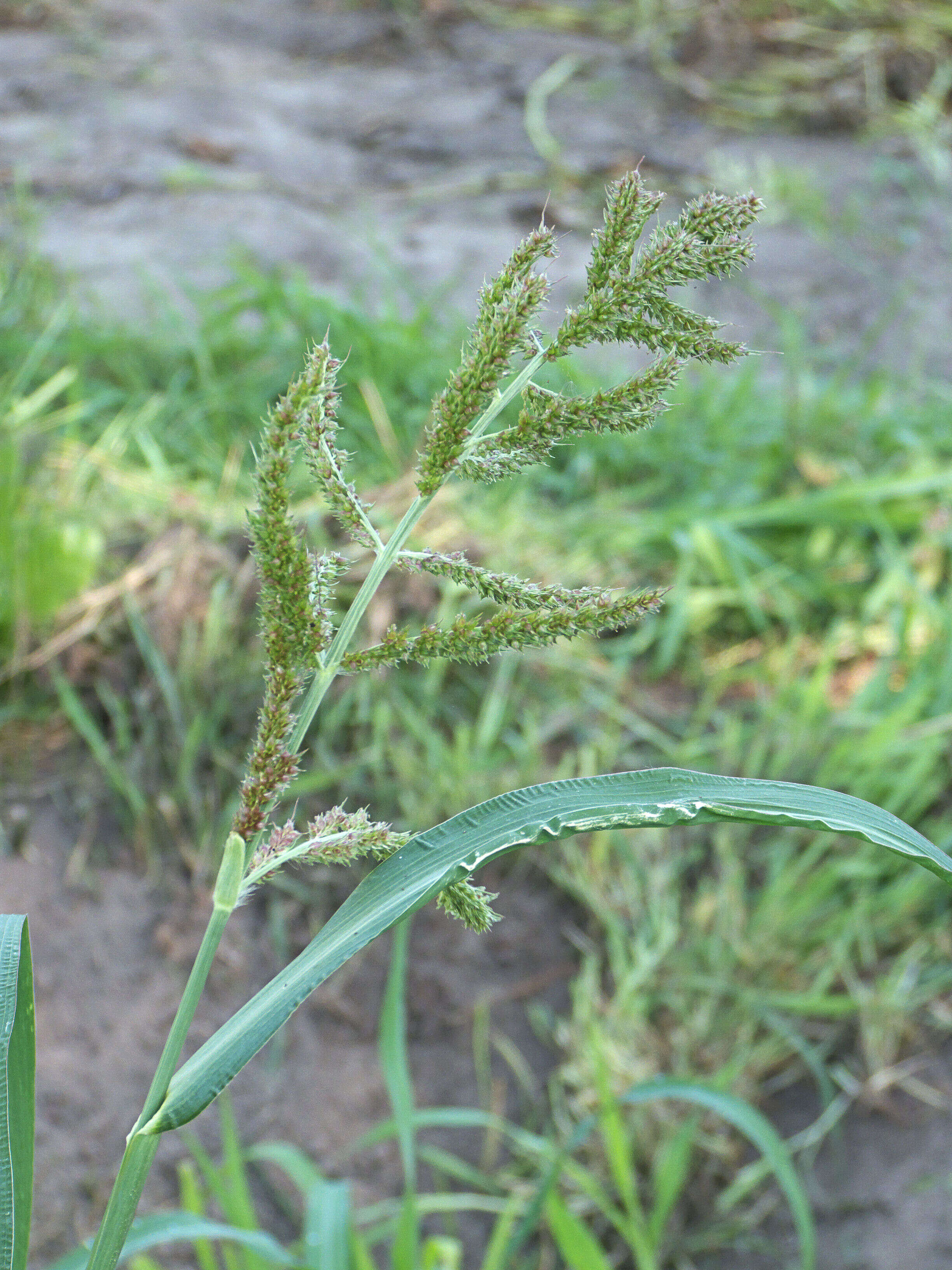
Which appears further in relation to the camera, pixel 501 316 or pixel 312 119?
pixel 312 119

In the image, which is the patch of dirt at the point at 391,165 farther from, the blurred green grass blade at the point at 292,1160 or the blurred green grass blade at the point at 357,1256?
the blurred green grass blade at the point at 357,1256

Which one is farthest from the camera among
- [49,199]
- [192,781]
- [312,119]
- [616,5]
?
[616,5]

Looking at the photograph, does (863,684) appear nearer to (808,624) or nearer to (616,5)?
(808,624)

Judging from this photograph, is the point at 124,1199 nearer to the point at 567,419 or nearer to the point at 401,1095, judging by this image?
the point at 567,419

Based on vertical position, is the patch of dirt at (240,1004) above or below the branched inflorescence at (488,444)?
below

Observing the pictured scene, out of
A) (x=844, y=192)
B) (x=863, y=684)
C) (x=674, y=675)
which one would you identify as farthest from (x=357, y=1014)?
(x=844, y=192)

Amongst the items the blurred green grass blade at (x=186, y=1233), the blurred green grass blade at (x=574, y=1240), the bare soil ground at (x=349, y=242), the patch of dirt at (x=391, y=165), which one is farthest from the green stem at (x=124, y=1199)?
the patch of dirt at (x=391, y=165)

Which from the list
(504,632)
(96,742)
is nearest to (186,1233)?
(504,632)
